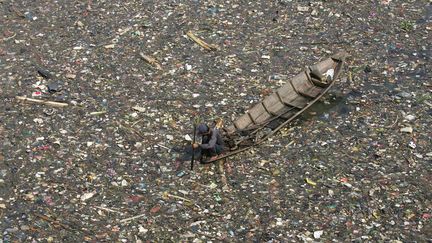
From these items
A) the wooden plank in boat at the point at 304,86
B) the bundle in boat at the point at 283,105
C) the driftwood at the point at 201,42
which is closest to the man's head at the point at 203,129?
the bundle in boat at the point at 283,105

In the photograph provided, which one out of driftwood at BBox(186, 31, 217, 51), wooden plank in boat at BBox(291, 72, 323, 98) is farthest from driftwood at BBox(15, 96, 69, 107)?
wooden plank in boat at BBox(291, 72, 323, 98)

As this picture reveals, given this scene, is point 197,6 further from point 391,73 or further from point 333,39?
point 391,73

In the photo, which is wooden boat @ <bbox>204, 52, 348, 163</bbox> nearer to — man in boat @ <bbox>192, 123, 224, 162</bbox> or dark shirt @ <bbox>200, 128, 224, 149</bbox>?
man in boat @ <bbox>192, 123, 224, 162</bbox>

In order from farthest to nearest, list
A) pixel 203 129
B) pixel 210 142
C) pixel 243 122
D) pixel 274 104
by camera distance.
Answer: pixel 274 104 → pixel 243 122 → pixel 210 142 → pixel 203 129

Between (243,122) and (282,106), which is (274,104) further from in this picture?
(243,122)

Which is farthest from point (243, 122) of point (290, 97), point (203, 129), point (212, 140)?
point (290, 97)

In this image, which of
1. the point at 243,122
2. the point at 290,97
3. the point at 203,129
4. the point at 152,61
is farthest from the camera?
the point at 152,61

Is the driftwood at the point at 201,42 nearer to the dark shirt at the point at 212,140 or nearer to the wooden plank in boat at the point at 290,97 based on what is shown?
the wooden plank in boat at the point at 290,97
